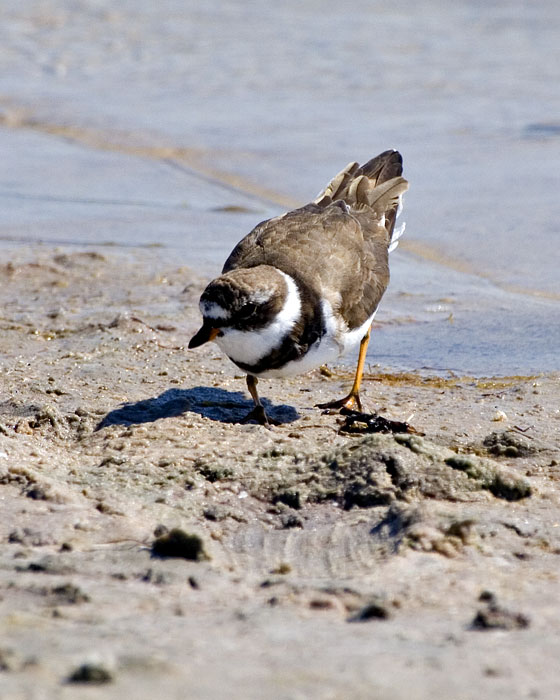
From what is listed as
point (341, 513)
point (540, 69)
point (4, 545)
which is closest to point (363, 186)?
point (341, 513)

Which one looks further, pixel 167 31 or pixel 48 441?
pixel 167 31

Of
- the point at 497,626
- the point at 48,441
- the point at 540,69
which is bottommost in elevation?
the point at 48,441

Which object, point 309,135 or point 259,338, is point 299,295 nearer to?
point 259,338

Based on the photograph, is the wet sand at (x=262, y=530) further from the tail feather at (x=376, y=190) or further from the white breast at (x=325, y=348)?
the tail feather at (x=376, y=190)

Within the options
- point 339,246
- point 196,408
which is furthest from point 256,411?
point 339,246

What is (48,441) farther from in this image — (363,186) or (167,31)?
(167,31)

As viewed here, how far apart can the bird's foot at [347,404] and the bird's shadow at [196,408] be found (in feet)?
0.56

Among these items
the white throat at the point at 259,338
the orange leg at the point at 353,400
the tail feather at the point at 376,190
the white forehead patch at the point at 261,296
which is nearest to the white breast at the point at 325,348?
the white throat at the point at 259,338

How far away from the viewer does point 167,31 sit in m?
16.0

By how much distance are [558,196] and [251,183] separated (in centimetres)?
281

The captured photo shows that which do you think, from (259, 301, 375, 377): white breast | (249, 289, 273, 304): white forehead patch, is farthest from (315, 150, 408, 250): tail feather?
(249, 289, 273, 304): white forehead patch

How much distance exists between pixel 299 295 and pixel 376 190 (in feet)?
6.05

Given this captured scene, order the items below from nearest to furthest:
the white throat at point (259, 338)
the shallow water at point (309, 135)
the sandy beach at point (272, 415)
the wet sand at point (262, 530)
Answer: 1. the wet sand at point (262, 530)
2. the sandy beach at point (272, 415)
3. the white throat at point (259, 338)
4. the shallow water at point (309, 135)

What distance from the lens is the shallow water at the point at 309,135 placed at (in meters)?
7.02
